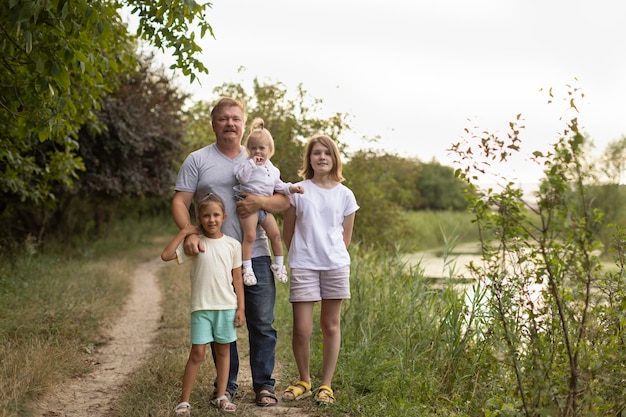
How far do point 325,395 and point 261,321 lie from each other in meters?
0.69

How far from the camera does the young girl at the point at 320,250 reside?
474 cm

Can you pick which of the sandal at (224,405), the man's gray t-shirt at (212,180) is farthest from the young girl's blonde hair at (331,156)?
the sandal at (224,405)

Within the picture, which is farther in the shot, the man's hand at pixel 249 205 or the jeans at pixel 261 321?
the jeans at pixel 261 321

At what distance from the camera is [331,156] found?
4809 millimetres

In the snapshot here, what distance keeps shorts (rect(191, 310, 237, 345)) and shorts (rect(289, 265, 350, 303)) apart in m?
0.50

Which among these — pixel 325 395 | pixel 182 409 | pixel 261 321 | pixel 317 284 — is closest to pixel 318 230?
pixel 317 284

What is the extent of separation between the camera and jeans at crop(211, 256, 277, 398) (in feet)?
15.3

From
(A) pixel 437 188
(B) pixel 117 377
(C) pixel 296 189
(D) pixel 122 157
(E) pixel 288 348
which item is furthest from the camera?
(A) pixel 437 188

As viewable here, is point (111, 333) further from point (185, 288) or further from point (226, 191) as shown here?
point (226, 191)

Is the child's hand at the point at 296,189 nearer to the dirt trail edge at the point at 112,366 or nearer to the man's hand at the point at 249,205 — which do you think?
the man's hand at the point at 249,205

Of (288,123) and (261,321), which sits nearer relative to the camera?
(261,321)

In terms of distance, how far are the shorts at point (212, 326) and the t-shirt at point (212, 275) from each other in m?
0.06

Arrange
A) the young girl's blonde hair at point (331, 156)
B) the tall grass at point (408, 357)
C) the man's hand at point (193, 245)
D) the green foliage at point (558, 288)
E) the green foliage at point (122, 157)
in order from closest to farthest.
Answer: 1. the green foliage at point (558, 288)
2. the man's hand at point (193, 245)
3. the young girl's blonde hair at point (331, 156)
4. the tall grass at point (408, 357)
5. the green foliage at point (122, 157)

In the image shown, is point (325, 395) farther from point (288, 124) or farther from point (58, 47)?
point (288, 124)
